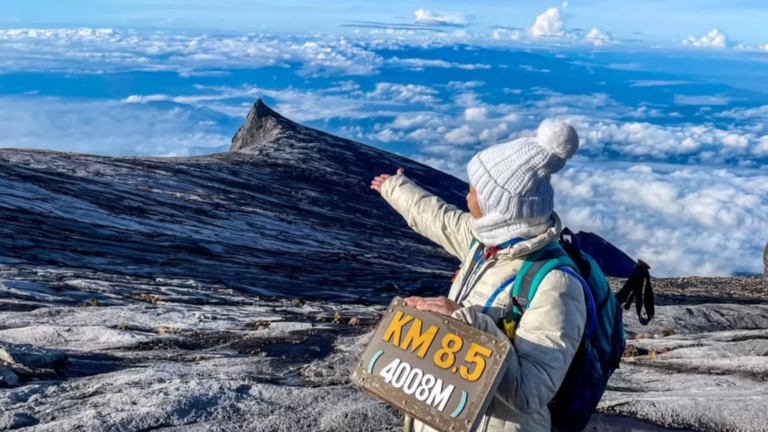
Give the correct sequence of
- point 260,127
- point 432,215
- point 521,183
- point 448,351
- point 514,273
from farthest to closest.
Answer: point 260,127, point 432,215, point 521,183, point 514,273, point 448,351

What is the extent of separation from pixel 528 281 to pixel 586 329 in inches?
19.6

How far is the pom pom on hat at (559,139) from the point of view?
518cm

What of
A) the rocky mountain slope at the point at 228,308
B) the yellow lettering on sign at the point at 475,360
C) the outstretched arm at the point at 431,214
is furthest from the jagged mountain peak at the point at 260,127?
the yellow lettering on sign at the point at 475,360

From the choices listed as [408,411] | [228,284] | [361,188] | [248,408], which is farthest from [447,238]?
[361,188]

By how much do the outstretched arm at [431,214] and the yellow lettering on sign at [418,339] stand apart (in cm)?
140

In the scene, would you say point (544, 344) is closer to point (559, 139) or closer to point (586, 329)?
point (586, 329)

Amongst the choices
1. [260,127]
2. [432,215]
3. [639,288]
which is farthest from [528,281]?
[260,127]

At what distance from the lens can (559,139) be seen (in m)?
5.18

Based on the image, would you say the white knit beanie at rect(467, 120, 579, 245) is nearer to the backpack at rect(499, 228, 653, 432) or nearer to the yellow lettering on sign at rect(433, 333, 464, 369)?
the backpack at rect(499, 228, 653, 432)

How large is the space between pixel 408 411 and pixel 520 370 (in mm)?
790

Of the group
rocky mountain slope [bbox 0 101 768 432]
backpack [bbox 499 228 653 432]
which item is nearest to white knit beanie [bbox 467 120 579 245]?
backpack [bbox 499 228 653 432]

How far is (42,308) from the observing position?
14938 millimetres

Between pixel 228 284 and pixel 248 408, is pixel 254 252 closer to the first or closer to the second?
pixel 228 284

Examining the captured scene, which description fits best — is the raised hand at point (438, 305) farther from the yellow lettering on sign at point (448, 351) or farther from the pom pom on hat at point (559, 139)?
the pom pom on hat at point (559, 139)
